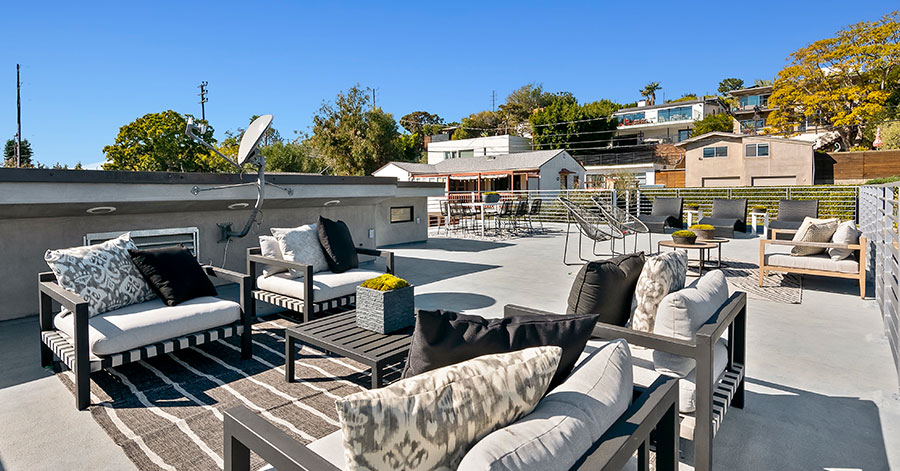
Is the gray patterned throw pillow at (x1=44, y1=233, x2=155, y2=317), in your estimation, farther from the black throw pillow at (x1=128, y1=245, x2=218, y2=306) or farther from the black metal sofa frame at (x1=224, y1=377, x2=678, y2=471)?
the black metal sofa frame at (x1=224, y1=377, x2=678, y2=471)

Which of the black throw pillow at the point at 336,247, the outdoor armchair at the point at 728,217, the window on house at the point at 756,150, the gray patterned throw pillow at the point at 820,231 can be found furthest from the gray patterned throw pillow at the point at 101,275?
the window on house at the point at 756,150

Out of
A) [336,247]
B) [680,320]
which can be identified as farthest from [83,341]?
[680,320]

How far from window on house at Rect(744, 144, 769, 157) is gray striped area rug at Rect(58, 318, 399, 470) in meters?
26.2

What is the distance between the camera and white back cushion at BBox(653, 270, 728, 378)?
2094mm

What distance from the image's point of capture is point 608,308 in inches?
94.7

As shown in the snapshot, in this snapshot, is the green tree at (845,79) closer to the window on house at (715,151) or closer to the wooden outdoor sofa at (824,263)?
the window on house at (715,151)

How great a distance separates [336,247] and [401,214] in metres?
6.03

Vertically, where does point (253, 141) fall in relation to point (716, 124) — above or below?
below

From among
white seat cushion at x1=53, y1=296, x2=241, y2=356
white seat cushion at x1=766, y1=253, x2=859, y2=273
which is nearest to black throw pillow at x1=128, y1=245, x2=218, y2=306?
white seat cushion at x1=53, y1=296, x2=241, y2=356

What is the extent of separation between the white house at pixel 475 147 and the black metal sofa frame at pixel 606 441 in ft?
125

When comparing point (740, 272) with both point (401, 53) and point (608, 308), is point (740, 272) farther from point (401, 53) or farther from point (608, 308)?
point (401, 53)

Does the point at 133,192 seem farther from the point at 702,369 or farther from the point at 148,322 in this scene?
the point at 702,369

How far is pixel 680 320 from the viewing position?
209 centimetres

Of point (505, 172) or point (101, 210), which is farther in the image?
point (505, 172)
